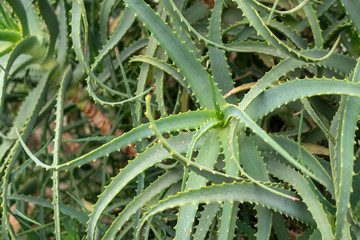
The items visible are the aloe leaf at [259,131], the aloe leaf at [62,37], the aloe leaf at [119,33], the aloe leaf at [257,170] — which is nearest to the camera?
the aloe leaf at [259,131]

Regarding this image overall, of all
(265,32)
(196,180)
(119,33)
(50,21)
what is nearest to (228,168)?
(196,180)

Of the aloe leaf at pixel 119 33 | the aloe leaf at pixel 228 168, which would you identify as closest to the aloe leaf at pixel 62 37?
the aloe leaf at pixel 119 33

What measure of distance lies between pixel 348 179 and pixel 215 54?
211 millimetres

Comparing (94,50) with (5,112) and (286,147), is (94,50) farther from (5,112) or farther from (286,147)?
(286,147)

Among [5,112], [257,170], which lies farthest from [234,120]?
[5,112]

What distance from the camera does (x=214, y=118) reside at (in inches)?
19.5

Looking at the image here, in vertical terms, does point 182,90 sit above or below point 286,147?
above

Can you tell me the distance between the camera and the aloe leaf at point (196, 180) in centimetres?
46

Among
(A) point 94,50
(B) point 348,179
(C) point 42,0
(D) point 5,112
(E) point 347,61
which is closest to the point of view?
(B) point 348,179

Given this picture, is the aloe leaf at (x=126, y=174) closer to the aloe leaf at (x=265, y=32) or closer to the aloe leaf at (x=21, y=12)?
the aloe leaf at (x=265, y=32)

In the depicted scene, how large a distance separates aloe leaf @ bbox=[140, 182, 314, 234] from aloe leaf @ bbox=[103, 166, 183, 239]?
70 millimetres

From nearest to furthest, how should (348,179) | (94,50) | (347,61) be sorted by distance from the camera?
(348,179) → (347,61) → (94,50)

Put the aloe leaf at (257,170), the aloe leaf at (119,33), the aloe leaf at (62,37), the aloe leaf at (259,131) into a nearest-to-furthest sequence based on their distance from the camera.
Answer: the aloe leaf at (259,131)
the aloe leaf at (257,170)
the aloe leaf at (119,33)
the aloe leaf at (62,37)

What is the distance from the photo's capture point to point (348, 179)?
0.42m
